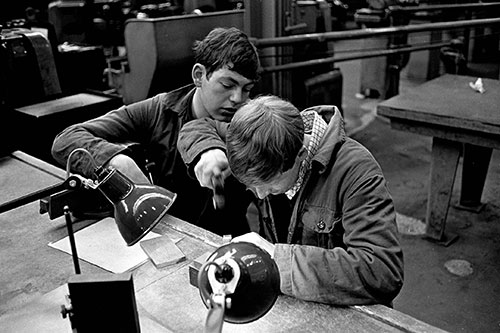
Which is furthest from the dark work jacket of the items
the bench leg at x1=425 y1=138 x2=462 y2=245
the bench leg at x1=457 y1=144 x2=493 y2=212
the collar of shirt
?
the bench leg at x1=457 y1=144 x2=493 y2=212

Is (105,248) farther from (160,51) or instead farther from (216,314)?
(160,51)

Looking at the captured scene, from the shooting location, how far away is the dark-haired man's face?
5.26ft

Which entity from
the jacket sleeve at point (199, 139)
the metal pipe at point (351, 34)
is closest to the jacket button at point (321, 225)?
the jacket sleeve at point (199, 139)

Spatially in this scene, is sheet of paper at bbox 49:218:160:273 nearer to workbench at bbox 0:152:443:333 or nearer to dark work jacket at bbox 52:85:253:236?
workbench at bbox 0:152:443:333

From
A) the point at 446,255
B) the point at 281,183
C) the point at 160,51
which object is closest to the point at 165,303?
the point at 281,183

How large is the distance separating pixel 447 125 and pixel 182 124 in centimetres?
128

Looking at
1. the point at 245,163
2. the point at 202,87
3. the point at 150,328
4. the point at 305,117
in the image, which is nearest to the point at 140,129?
the point at 202,87

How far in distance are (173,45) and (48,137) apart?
685 mm

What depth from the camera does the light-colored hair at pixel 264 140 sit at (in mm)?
1068

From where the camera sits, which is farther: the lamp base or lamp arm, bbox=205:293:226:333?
the lamp base

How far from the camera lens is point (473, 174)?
9.77 ft

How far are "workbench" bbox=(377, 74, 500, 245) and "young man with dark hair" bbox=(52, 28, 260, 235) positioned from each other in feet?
3.60

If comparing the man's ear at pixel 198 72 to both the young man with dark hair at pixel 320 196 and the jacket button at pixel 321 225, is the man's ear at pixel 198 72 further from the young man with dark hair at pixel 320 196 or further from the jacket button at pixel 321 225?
the jacket button at pixel 321 225

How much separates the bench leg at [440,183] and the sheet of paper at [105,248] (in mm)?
1716
